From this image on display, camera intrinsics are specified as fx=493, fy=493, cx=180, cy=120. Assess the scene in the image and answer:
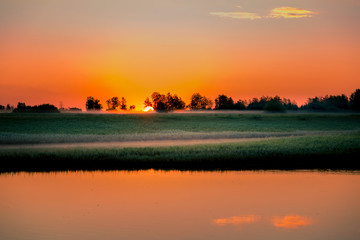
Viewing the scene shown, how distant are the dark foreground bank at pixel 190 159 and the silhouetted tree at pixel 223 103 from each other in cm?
9731

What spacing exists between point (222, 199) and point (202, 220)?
12.4 ft

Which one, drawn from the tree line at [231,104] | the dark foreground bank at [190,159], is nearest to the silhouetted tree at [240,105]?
the tree line at [231,104]

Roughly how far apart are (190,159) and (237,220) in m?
14.4

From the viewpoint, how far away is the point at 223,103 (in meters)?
138

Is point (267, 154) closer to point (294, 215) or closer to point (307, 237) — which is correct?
point (294, 215)

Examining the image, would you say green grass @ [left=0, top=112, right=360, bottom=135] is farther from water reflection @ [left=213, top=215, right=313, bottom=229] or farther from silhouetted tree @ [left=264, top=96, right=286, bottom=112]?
water reflection @ [left=213, top=215, right=313, bottom=229]

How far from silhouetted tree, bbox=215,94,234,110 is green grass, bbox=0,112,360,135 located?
30.8m

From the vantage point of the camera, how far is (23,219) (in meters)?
19.0

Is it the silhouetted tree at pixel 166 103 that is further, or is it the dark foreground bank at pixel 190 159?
the silhouetted tree at pixel 166 103

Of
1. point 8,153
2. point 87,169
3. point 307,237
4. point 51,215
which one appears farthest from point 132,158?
point 307,237

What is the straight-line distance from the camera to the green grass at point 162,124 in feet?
230

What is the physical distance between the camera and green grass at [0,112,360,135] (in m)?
70.1

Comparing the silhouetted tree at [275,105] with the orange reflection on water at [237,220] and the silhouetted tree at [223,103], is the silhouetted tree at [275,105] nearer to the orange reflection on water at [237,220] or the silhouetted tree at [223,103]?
the silhouetted tree at [223,103]

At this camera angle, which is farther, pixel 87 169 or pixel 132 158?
pixel 132 158
